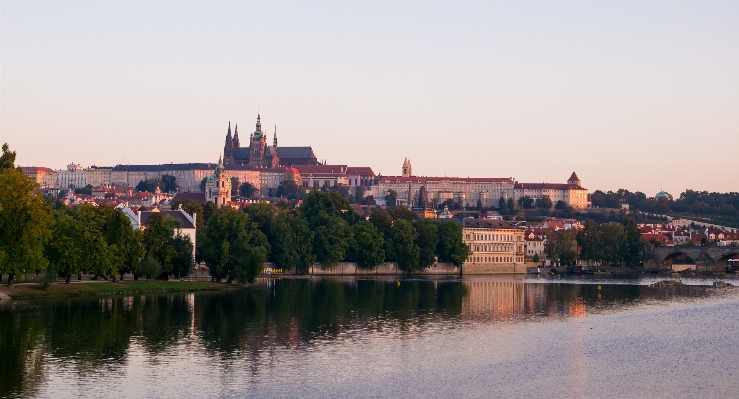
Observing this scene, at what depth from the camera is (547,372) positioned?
3928 centimetres

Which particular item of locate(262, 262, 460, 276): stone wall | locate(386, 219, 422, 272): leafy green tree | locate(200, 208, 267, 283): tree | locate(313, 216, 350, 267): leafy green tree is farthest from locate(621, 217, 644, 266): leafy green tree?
locate(200, 208, 267, 283): tree

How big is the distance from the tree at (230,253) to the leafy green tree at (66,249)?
12322 mm

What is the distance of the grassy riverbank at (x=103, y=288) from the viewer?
6141 cm

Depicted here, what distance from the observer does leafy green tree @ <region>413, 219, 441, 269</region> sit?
10994 cm

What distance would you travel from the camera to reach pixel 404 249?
354ft

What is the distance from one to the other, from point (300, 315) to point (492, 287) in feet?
115

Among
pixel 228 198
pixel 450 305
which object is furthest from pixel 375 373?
pixel 228 198

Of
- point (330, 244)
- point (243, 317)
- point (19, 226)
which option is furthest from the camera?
point (330, 244)

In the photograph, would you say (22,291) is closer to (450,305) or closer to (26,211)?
(26,211)

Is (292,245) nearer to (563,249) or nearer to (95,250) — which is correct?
(95,250)

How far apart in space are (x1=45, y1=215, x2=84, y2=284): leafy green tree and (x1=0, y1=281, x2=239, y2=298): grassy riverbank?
3.29 feet

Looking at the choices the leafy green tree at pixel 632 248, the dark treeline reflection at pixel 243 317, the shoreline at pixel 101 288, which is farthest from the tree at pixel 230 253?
the leafy green tree at pixel 632 248

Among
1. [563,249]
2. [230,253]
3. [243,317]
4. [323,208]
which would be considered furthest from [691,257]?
[243,317]

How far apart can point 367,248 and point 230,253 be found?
29.8m
